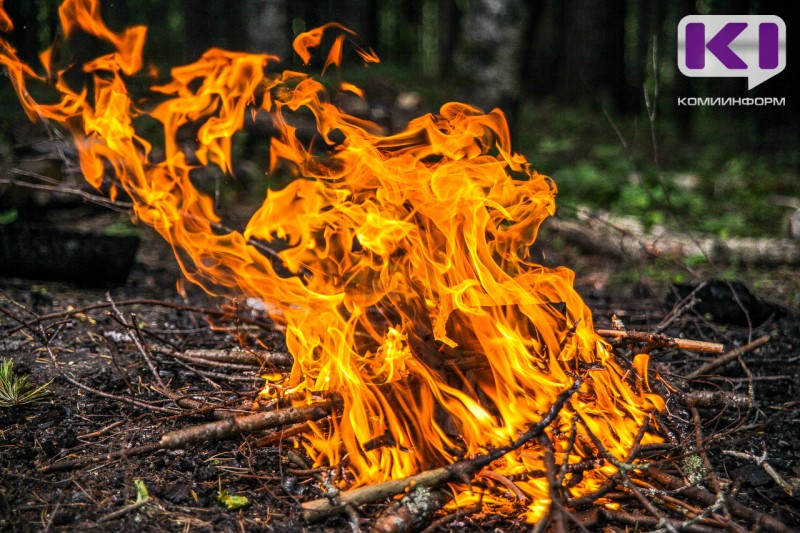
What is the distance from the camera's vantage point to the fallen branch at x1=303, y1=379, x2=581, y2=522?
10.4 ft

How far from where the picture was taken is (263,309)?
4.92 m

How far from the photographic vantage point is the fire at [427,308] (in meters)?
3.62

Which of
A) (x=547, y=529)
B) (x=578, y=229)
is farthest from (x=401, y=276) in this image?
(x=578, y=229)

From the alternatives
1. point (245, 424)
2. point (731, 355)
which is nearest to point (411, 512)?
point (245, 424)

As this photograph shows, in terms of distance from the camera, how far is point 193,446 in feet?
12.0

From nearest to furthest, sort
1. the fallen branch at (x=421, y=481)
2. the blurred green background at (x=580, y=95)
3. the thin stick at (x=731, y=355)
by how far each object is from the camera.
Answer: the fallen branch at (x=421, y=481), the thin stick at (x=731, y=355), the blurred green background at (x=580, y=95)

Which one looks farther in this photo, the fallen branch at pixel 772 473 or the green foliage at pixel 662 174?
the green foliage at pixel 662 174

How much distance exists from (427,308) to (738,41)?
8.60 meters

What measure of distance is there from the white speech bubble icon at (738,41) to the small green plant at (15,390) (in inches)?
341

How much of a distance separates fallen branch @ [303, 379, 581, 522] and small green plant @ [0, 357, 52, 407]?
6.23 ft

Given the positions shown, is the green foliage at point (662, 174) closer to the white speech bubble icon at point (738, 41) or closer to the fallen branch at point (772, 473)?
the white speech bubble icon at point (738, 41)

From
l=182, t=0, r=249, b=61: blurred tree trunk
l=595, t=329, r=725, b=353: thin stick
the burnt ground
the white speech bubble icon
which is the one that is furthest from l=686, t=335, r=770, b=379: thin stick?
l=182, t=0, r=249, b=61: blurred tree trunk

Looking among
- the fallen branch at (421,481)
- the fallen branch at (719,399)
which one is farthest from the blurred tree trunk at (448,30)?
the fallen branch at (421,481)

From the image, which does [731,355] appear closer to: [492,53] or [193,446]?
[193,446]
